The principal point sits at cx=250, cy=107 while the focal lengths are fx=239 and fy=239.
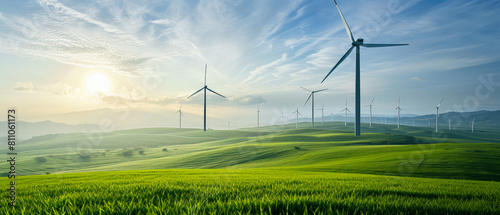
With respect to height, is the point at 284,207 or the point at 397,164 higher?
the point at 284,207

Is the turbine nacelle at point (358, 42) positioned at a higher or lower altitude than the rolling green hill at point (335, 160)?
higher

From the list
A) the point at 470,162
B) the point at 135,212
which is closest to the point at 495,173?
the point at 470,162

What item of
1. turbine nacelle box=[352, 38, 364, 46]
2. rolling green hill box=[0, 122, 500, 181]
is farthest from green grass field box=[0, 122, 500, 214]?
turbine nacelle box=[352, 38, 364, 46]

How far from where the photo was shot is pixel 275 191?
581 centimetres

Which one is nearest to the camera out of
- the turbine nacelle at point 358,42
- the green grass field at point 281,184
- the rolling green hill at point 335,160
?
the green grass field at point 281,184

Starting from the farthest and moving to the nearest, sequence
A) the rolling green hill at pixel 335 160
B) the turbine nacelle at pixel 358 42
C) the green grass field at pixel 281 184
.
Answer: the turbine nacelle at pixel 358 42 < the rolling green hill at pixel 335 160 < the green grass field at pixel 281 184

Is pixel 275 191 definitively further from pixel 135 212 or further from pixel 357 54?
pixel 357 54

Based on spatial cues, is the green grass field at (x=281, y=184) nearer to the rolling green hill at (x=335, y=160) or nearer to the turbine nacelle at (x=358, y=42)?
the rolling green hill at (x=335, y=160)

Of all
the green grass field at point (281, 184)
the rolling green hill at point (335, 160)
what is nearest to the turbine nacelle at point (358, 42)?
the rolling green hill at point (335, 160)

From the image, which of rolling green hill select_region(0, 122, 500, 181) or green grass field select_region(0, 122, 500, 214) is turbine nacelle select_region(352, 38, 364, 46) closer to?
rolling green hill select_region(0, 122, 500, 181)

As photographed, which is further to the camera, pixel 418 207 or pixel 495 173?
pixel 495 173

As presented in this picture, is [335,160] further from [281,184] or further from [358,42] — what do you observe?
[358,42]

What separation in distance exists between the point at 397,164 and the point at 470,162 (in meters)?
6.78

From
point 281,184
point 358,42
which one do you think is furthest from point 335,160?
point 358,42
